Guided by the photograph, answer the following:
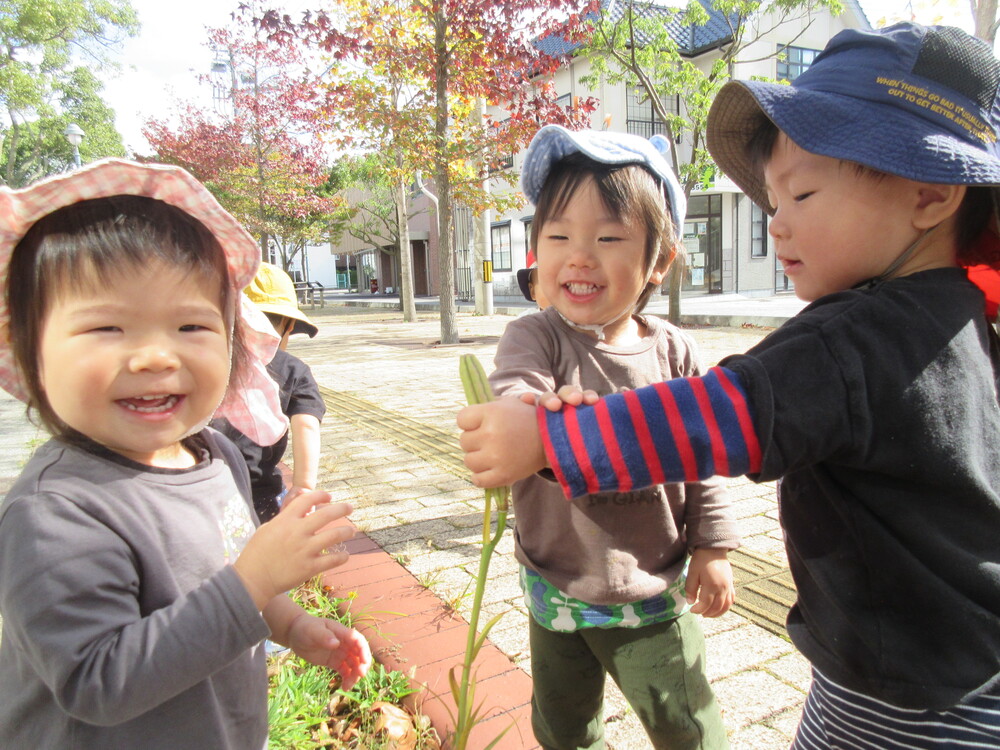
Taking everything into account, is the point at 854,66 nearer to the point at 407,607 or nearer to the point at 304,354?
the point at 407,607

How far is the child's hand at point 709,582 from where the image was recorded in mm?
1492

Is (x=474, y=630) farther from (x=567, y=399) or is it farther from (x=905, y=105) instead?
(x=905, y=105)

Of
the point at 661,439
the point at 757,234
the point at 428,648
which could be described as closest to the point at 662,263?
the point at 661,439

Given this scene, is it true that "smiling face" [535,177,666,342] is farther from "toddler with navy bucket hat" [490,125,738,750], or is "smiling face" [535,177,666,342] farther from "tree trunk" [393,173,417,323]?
"tree trunk" [393,173,417,323]

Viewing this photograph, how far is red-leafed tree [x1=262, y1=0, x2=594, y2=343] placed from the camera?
9.37m

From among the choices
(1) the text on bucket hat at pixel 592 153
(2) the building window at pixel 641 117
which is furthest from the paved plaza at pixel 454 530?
(2) the building window at pixel 641 117

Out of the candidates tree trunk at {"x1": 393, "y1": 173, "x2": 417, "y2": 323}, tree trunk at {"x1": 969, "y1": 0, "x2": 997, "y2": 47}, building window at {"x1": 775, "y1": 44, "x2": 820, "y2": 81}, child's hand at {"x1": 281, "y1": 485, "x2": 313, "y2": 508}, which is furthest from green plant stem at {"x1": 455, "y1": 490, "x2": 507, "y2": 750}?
building window at {"x1": 775, "y1": 44, "x2": 820, "y2": 81}

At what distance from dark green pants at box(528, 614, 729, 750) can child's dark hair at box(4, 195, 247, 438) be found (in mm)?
1059

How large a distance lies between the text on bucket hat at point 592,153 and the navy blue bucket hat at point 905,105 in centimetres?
41

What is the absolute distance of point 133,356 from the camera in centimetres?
102

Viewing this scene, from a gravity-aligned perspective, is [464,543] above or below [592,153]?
below

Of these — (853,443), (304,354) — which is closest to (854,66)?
(853,443)

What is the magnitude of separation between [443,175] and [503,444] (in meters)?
10.3

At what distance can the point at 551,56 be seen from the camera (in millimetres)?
9742
